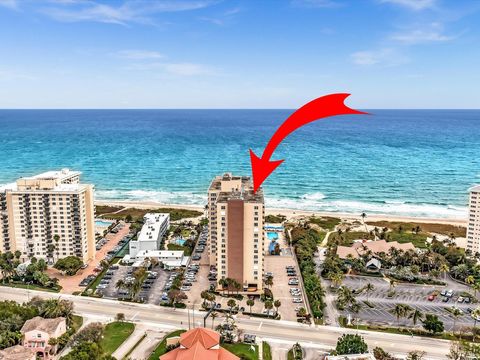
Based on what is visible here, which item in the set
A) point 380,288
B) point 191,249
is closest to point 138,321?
point 191,249

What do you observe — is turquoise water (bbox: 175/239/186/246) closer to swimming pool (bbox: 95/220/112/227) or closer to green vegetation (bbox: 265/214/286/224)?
swimming pool (bbox: 95/220/112/227)

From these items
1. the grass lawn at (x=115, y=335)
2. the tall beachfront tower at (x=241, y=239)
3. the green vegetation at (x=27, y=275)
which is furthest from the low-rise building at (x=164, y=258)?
the grass lawn at (x=115, y=335)

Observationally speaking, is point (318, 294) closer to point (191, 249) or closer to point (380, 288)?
point (380, 288)

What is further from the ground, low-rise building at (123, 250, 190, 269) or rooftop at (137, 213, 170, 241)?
rooftop at (137, 213, 170, 241)

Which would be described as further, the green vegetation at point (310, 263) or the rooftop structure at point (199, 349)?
the green vegetation at point (310, 263)

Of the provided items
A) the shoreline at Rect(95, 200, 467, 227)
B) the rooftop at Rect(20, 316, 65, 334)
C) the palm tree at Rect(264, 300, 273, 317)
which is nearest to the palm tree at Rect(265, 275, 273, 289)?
the palm tree at Rect(264, 300, 273, 317)

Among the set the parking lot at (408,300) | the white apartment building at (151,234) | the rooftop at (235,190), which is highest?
the rooftop at (235,190)

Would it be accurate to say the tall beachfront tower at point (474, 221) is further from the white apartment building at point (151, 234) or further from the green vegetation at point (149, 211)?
the green vegetation at point (149, 211)

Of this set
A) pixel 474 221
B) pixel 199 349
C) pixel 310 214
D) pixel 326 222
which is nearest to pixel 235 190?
pixel 199 349
